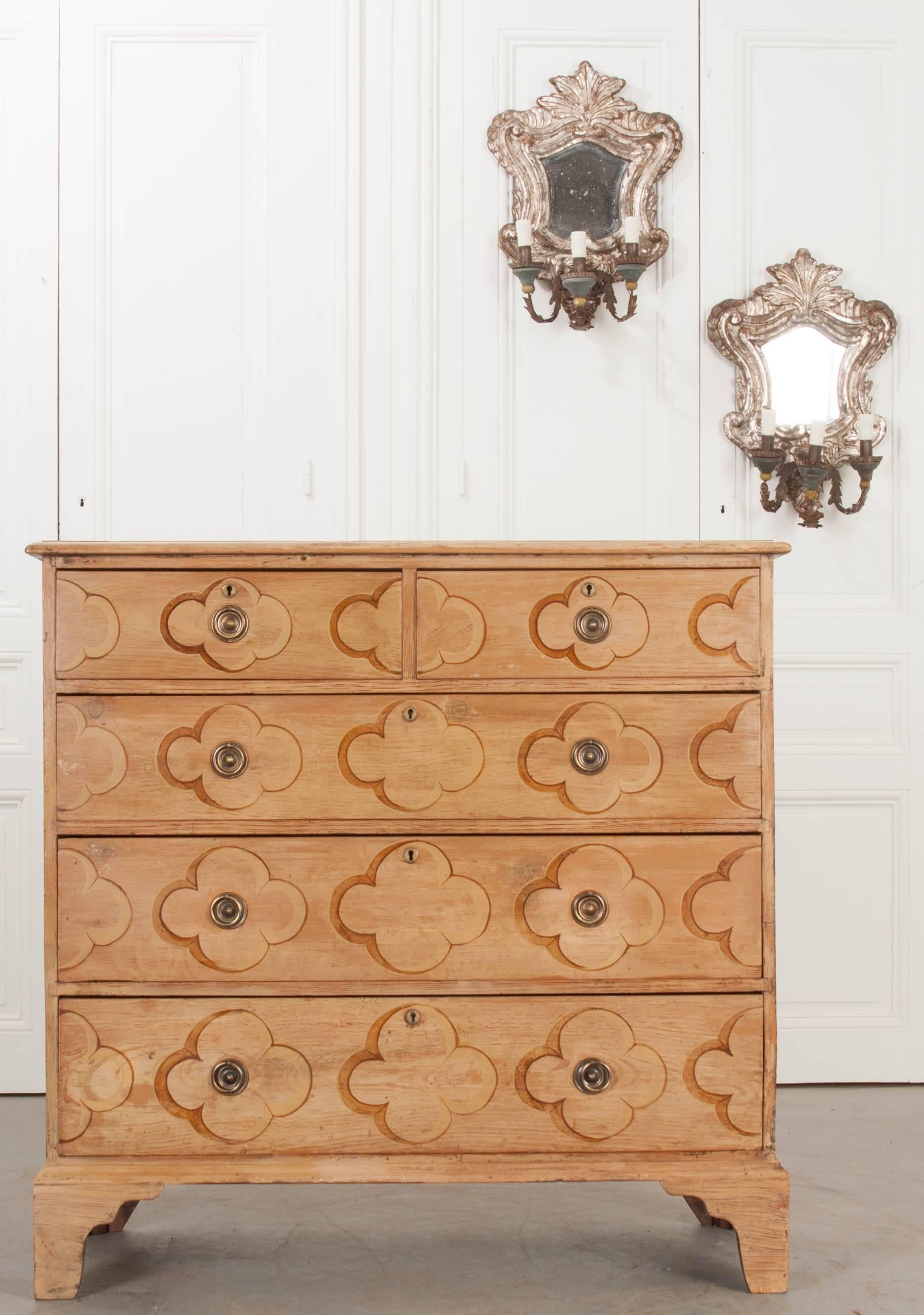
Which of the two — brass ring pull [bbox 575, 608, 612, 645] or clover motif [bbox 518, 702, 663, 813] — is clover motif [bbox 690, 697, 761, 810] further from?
brass ring pull [bbox 575, 608, 612, 645]

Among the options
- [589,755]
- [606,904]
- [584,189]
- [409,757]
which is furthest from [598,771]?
[584,189]

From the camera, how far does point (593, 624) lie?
196cm

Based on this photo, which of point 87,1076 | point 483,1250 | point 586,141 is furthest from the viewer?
point 586,141

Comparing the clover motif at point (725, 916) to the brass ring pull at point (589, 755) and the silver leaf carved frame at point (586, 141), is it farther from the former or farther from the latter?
the silver leaf carved frame at point (586, 141)

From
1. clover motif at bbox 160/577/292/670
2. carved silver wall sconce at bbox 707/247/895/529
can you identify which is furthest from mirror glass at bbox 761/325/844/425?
clover motif at bbox 160/577/292/670

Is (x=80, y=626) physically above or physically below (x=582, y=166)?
below

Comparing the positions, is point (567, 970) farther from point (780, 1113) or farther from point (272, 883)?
point (780, 1113)

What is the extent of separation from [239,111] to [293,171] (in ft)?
0.75

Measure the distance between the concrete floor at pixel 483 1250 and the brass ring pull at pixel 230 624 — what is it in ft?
3.88

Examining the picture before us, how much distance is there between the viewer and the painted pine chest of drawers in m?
1.93

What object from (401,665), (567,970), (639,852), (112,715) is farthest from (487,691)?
(112,715)

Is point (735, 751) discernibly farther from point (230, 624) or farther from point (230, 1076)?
point (230, 1076)

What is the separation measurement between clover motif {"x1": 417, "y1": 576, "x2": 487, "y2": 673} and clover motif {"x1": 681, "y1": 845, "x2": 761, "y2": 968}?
59 centimetres

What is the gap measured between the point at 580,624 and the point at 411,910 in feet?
1.96
